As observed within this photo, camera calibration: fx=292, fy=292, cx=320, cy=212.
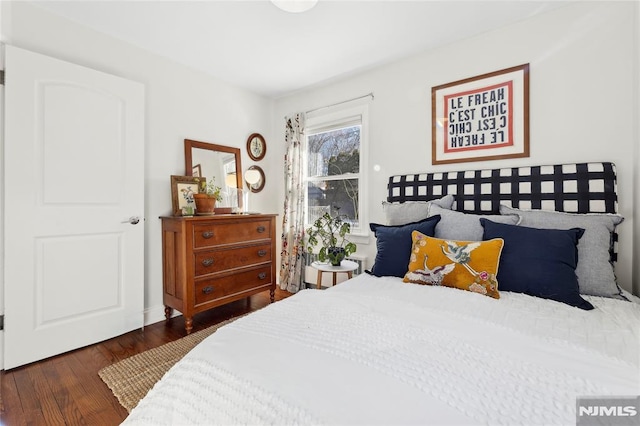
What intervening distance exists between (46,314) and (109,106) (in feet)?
5.27

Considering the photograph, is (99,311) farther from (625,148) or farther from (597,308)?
(625,148)

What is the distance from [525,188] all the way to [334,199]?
6.08ft

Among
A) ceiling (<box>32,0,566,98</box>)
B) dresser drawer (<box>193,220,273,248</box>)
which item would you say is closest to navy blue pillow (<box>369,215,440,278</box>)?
dresser drawer (<box>193,220,273,248</box>)

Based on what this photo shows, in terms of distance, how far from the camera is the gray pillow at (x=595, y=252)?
1611 millimetres

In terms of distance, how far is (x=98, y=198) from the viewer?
7.47 ft

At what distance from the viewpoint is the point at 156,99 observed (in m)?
2.73

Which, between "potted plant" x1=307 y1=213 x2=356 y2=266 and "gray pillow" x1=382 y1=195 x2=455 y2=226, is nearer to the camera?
"gray pillow" x1=382 y1=195 x2=455 y2=226

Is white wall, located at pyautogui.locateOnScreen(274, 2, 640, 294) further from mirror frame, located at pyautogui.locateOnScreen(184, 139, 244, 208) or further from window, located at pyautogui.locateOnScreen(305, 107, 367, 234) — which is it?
mirror frame, located at pyautogui.locateOnScreen(184, 139, 244, 208)

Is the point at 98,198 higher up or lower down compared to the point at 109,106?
lower down

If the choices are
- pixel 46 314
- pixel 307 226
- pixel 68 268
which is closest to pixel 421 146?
pixel 307 226

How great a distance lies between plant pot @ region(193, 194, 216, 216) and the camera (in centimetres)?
275

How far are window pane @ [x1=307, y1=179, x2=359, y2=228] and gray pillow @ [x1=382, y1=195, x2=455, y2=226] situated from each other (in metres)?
0.75

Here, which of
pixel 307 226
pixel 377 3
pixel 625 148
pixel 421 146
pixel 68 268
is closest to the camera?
pixel 625 148

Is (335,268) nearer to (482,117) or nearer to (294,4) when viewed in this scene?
(482,117)
